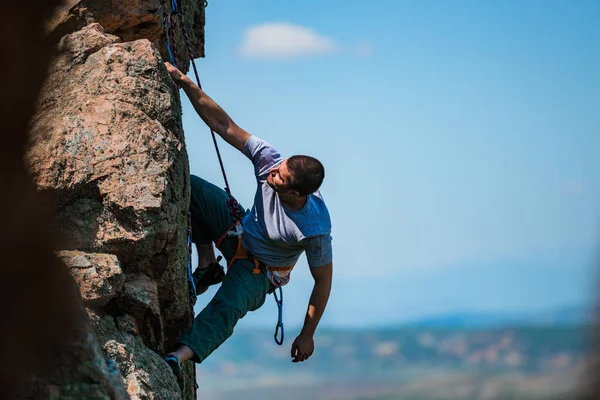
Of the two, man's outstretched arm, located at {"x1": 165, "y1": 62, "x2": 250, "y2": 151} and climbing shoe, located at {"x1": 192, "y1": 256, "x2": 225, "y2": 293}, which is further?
climbing shoe, located at {"x1": 192, "y1": 256, "x2": 225, "y2": 293}

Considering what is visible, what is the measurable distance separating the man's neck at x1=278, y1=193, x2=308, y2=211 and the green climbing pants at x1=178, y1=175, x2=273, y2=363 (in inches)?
26.4

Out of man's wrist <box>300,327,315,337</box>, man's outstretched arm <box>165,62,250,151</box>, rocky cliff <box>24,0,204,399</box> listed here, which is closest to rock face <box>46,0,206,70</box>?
rocky cliff <box>24,0,204,399</box>

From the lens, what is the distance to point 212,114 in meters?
7.48

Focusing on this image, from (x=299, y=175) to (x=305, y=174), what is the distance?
51 mm

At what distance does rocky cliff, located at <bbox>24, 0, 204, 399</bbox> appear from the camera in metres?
6.38

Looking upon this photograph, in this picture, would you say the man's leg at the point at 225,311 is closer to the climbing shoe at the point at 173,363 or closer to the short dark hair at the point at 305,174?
the climbing shoe at the point at 173,363

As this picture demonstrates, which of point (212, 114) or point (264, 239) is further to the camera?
point (264, 239)

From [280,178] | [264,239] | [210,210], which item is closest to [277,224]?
[264,239]

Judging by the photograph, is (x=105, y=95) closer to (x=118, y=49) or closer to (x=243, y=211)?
(x=118, y=49)

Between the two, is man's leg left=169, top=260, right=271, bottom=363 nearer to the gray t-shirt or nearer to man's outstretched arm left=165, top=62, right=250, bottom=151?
the gray t-shirt

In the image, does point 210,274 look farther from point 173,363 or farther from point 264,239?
point 173,363

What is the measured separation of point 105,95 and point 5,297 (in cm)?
400

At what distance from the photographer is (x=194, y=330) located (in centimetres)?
735

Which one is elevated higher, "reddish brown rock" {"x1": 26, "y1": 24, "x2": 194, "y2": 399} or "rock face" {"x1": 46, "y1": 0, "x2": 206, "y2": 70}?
"rock face" {"x1": 46, "y1": 0, "x2": 206, "y2": 70}
